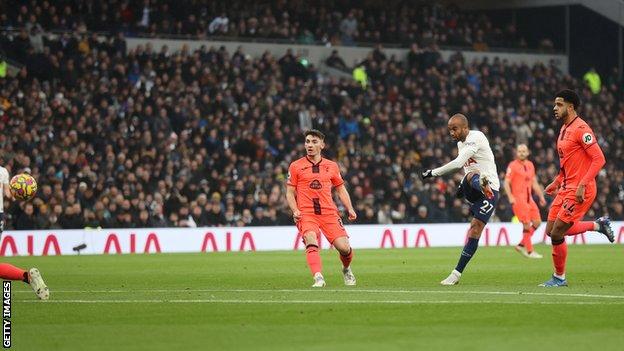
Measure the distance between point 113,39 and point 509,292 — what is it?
957 inches

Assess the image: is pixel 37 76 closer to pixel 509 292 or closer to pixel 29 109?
pixel 29 109

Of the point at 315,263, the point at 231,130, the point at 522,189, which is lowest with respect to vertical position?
the point at 315,263

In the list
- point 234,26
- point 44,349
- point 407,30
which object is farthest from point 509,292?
point 407,30

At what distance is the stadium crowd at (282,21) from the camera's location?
127 ft

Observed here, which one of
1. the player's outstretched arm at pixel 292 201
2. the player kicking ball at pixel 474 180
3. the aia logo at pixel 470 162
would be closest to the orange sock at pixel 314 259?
the player's outstretched arm at pixel 292 201

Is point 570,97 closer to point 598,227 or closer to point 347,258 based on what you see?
point 598,227

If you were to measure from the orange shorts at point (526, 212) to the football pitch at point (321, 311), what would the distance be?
5262 millimetres

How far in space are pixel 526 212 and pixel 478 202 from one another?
34.7 feet

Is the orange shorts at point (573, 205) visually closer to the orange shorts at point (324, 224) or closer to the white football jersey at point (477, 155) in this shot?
the white football jersey at point (477, 155)

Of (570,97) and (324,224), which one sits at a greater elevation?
(570,97)

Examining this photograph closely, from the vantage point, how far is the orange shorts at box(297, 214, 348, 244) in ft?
54.3

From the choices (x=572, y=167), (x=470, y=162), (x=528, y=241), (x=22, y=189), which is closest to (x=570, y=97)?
(x=572, y=167)

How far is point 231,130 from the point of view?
36.7m

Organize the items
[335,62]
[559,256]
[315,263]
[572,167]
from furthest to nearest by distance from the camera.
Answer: [335,62], [315,263], [559,256], [572,167]
